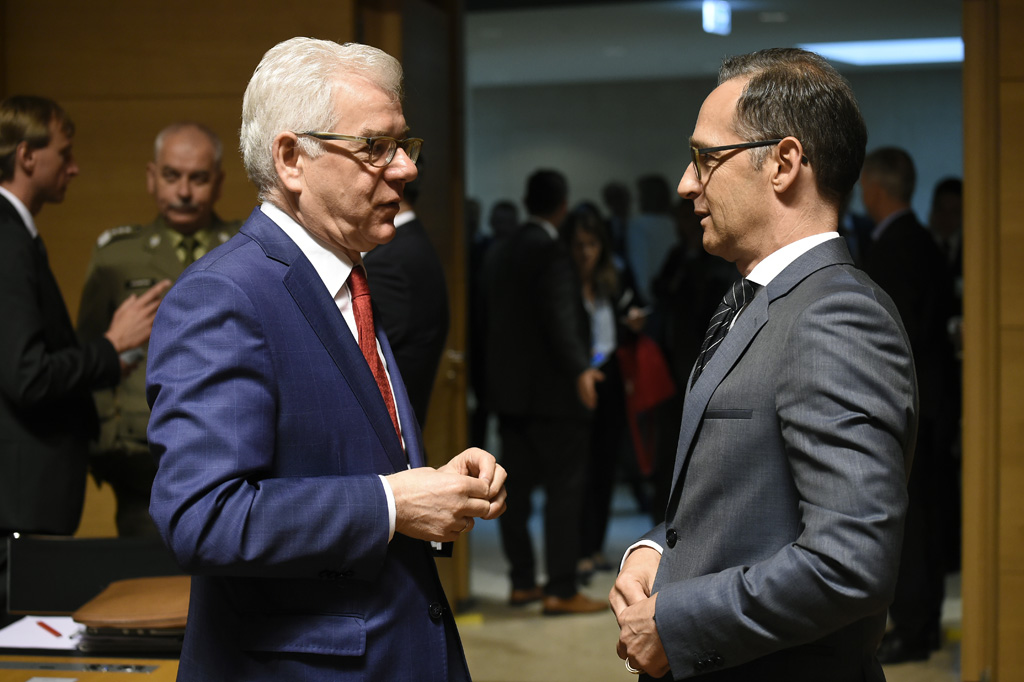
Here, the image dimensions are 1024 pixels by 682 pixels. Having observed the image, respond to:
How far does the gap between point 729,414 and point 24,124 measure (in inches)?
90.8

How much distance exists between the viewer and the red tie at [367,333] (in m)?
1.57

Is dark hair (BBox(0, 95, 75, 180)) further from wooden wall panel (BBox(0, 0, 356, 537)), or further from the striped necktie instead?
the striped necktie

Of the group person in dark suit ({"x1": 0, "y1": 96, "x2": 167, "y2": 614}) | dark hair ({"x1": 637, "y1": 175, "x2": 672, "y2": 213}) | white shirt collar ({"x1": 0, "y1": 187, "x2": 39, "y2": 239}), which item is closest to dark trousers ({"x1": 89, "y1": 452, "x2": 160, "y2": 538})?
person in dark suit ({"x1": 0, "y1": 96, "x2": 167, "y2": 614})

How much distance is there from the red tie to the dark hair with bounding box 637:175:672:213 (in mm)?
5720

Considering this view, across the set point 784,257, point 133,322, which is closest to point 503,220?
point 133,322

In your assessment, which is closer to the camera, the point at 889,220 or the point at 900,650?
the point at 900,650

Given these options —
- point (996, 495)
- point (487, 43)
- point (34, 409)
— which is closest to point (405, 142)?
point (34, 409)

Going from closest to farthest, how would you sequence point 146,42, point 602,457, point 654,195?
point 146,42 → point 602,457 → point 654,195

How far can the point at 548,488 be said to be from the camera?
4742 millimetres

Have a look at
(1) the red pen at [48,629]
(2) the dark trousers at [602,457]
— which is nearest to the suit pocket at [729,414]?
(1) the red pen at [48,629]

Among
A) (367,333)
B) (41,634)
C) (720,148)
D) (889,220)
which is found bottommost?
(41,634)

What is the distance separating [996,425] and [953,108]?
527 cm

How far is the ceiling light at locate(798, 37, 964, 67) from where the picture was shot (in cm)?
750

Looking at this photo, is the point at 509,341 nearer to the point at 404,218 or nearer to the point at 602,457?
the point at 602,457
